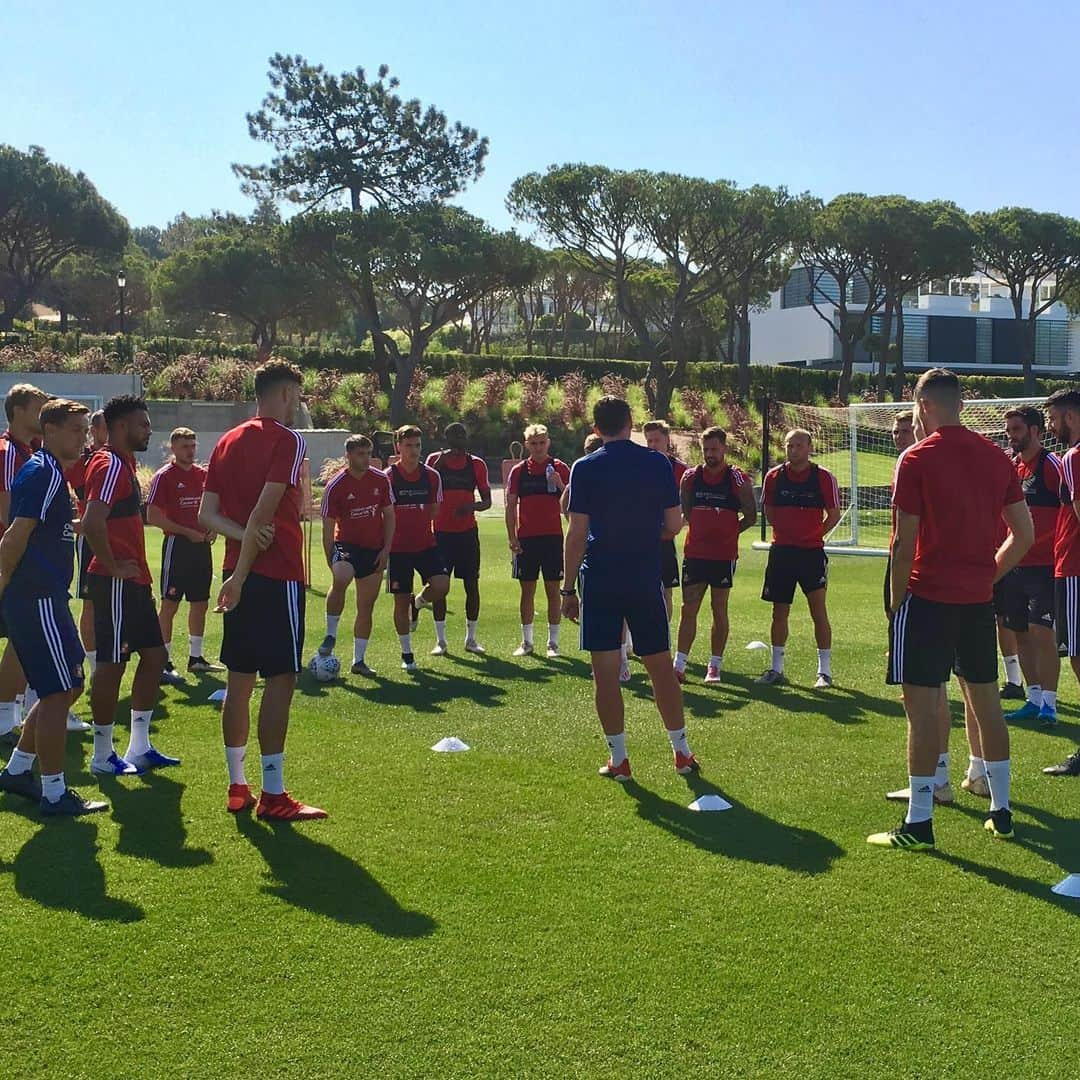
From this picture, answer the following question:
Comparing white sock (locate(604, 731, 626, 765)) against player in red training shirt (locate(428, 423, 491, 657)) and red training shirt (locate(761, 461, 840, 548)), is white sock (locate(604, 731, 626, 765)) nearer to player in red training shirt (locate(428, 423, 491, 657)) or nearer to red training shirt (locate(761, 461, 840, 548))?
red training shirt (locate(761, 461, 840, 548))

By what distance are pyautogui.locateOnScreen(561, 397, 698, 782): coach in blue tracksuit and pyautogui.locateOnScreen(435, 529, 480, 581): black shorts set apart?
15.1 feet

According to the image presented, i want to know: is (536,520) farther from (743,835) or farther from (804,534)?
(743,835)

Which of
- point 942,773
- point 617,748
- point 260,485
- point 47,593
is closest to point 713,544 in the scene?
point 617,748

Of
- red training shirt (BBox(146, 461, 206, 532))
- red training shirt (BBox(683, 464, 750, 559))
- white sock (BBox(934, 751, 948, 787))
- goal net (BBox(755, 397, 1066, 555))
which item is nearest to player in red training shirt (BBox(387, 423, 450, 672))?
red training shirt (BBox(146, 461, 206, 532))

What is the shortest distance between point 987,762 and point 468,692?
14.7ft

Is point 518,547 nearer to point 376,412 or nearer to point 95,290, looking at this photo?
point 376,412

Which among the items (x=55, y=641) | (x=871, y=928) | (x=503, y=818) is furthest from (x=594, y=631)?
(x=55, y=641)

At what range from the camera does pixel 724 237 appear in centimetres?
4122

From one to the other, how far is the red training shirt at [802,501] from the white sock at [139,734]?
16.5 ft

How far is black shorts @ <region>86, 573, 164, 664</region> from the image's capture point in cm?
632

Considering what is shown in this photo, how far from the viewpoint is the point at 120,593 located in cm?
639

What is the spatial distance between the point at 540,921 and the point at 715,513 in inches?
214

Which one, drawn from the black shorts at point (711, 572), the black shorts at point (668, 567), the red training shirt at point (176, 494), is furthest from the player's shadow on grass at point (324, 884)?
the black shorts at point (668, 567)

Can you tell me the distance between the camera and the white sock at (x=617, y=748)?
6465 mm
